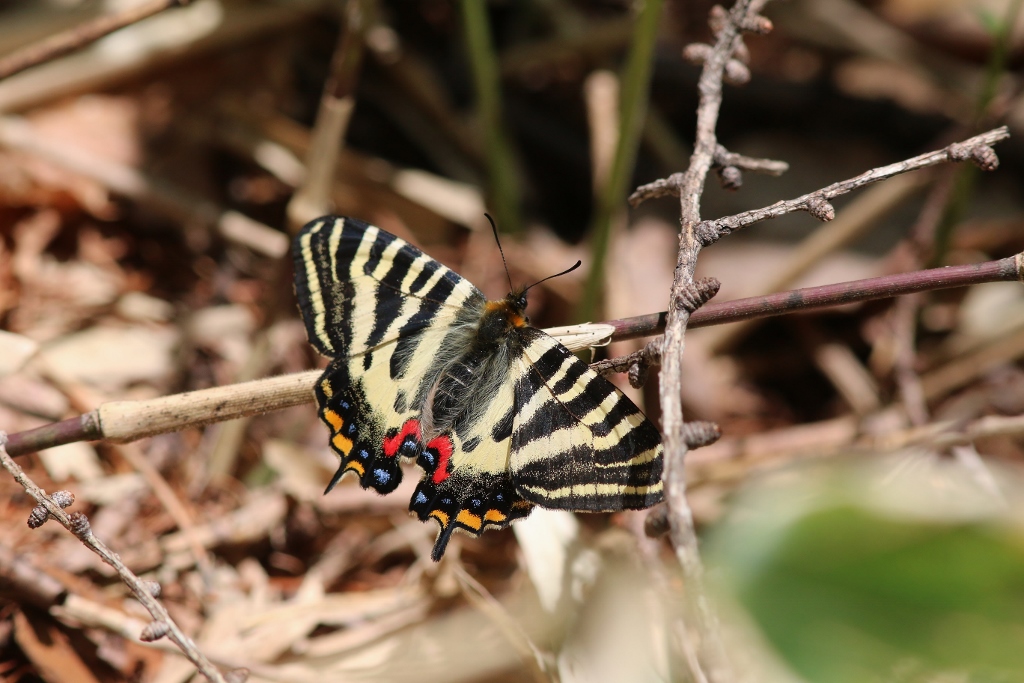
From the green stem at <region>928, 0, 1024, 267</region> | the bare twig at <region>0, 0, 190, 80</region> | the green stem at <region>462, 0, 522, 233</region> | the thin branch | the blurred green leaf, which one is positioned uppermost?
the green stem at <region>462, 0, 522, 233</region>

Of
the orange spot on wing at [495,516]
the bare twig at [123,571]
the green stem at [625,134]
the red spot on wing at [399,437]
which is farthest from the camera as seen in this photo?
the green stem at [625,134]

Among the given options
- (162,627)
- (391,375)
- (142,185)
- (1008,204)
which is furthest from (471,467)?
(1008,204)

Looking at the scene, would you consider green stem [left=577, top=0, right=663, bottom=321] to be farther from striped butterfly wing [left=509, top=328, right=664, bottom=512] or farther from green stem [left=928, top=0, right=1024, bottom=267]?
green stem [left=928, top=0, right=1024, bottom=267]

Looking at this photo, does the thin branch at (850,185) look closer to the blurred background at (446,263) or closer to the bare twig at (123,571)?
the blurred background at (446,263)

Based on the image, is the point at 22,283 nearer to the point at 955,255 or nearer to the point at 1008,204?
the point at 955,255

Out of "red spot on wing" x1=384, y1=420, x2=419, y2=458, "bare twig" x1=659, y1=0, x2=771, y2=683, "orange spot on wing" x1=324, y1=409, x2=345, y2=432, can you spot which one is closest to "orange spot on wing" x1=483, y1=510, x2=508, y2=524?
"red spot on wing" x1=384, y1=420, x2=419, y2=458

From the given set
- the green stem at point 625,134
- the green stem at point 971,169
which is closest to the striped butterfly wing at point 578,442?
the green stem at point 625,134
